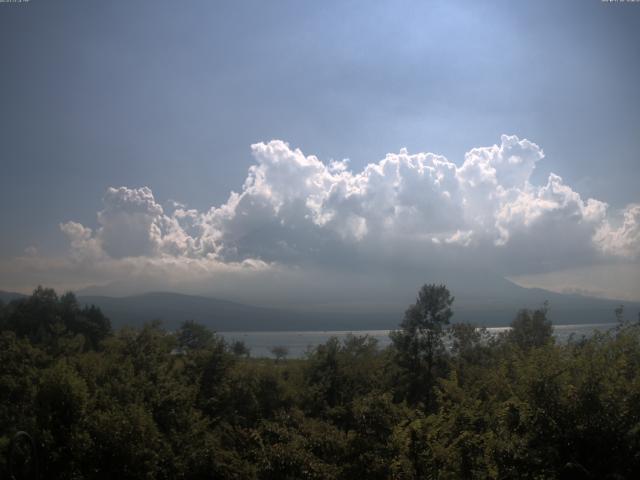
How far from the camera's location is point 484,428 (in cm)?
1616

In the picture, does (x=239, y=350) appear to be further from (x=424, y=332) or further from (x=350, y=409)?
(x=350, y=409)

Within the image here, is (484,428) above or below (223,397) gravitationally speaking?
above

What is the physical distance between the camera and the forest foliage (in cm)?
1230

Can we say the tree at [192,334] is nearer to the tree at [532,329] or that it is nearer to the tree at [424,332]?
the tree at [424,332]

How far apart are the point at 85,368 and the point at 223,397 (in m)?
8.88

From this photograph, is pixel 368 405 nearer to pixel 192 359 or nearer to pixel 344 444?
pixel 344 444

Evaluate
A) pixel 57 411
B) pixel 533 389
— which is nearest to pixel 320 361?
pixel 57 411

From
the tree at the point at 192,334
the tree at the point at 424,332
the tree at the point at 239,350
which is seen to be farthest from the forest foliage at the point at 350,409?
the tree at the point at 192,334

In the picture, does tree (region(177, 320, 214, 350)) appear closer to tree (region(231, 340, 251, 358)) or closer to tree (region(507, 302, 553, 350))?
tree (region(231, 340, 251, 358))

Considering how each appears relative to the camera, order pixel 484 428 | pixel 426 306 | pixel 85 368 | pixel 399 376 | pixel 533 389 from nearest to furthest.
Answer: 1. pixel 533 389
2. pixel 484 428
3. pixel 85 368
4. pixel 399 376
5. pixel 426 306

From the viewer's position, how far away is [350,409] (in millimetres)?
24156

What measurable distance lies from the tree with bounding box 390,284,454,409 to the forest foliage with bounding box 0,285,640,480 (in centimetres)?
11

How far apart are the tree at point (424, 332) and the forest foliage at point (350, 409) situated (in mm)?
113

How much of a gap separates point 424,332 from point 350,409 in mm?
15362
